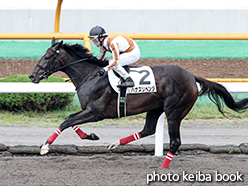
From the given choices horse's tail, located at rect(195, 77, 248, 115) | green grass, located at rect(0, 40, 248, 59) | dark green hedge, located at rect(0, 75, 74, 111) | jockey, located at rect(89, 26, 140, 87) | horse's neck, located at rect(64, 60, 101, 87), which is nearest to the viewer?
jockey, located at rect(89, 26, 140, 87)

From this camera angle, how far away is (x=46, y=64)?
4.75m

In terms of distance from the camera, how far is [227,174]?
416cm

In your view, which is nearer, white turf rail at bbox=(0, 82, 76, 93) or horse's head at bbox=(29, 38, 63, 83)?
horse's head at bbox=(29, 38, 63, 83)

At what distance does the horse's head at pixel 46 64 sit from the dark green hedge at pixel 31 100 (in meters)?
2.80

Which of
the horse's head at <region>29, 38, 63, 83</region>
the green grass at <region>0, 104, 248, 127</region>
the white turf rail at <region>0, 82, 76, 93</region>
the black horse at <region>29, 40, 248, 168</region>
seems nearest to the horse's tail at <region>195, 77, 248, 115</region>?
the black horse at <region>29, 40, 248, 168</region>

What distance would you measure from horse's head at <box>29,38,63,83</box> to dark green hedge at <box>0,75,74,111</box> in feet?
9.19

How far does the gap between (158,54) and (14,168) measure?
21.6ft

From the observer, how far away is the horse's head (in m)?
4.72

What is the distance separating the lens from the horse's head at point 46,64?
4.72 m

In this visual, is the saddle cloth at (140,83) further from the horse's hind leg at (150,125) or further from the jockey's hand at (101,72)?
the horse's hind leg at (150,125)

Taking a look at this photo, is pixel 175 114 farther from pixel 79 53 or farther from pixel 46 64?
pixel 46 64

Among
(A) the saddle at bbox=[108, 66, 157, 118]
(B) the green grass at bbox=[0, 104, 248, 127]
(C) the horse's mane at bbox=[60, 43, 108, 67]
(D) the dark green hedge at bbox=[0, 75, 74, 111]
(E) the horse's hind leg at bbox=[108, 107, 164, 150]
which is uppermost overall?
(C) the horse's mane at bbox=[60, 43, 108, 67]

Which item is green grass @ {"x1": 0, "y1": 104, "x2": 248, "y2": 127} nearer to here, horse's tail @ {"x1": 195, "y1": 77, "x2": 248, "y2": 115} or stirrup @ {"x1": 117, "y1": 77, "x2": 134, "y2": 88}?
horse's tail @ {"x1": 195, "y1": 77, "x2": 248, "y2": 115}

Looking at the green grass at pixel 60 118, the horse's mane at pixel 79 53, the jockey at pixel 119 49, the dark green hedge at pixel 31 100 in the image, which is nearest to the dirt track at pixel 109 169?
the jockey at pixel 119 49
